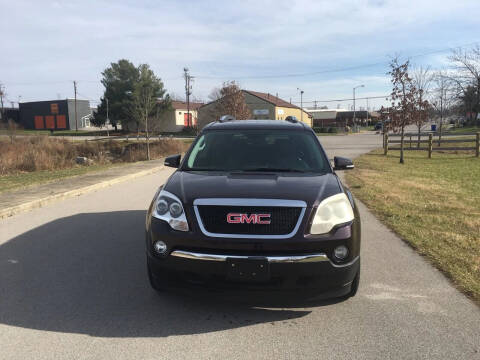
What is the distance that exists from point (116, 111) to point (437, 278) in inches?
2402

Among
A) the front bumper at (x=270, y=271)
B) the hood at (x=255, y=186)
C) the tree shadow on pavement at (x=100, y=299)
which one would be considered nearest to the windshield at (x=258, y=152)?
the hood at (x=255, y=186)

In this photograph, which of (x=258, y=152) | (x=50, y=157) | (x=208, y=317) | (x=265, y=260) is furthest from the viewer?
(x=50, y=157)

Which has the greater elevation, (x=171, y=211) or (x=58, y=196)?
(x=171, y=211)

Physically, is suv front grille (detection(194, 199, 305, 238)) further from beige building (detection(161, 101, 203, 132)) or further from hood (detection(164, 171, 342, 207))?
beige building (detection(161, 101, 203, 132))

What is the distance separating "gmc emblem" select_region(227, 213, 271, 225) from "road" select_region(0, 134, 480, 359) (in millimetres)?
618

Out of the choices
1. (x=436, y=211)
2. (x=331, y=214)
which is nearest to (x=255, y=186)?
(x=331, y=214)

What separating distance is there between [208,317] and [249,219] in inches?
38.4

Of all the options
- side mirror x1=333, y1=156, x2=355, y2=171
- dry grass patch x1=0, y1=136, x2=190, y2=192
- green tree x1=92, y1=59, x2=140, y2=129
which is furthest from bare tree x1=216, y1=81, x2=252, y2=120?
side mirror x1=333, y1=156, x2=355, y2=171

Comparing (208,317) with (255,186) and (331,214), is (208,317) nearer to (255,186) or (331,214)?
(255,186)

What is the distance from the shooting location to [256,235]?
3109 mm

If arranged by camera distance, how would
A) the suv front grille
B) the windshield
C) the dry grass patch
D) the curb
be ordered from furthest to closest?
1. the dry grass patch
2. the curb
3. the windshield
4. the suv front grille

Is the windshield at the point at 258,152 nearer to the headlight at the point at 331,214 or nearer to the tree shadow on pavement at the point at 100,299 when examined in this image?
the headlight at the point at 331,214

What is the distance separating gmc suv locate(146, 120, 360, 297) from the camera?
3062 mm

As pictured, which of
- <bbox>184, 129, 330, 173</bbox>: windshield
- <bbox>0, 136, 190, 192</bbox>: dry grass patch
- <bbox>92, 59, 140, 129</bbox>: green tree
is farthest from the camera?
<bbox>92, 59, 140, 129</bbox>: green tree
